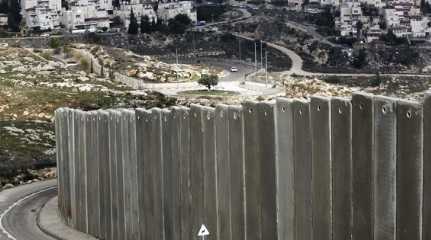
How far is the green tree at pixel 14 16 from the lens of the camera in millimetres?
139250

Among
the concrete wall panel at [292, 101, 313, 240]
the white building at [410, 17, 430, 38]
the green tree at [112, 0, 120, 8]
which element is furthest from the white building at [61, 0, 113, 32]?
the concrete wall panel at [292, 101, 313, 240]

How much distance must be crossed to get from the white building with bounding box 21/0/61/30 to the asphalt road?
121027 millimetres

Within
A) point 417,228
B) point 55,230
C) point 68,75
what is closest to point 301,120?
point 417,228

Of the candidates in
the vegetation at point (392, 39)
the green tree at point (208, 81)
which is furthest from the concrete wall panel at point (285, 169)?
the vegetation at point (392, 39)

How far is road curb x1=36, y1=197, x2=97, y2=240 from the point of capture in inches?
648

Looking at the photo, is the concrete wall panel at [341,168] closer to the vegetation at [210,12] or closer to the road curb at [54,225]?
the road curb at [54,225]

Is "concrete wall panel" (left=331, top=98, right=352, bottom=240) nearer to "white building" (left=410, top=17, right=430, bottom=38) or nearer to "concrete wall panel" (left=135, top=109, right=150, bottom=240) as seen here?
"concrete wall panel" (left=135, top=109, right=150, bottom=240)

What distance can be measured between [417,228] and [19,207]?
59.8ft

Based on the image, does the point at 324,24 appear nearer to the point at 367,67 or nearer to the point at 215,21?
the point at 215,21

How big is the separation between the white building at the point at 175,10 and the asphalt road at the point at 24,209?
5588 inches

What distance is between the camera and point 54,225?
725 inches

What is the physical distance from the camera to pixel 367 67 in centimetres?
13262

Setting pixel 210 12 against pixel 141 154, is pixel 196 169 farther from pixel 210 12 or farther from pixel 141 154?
pixel 210 12

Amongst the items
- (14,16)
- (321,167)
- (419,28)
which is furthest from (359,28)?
(321,167)
